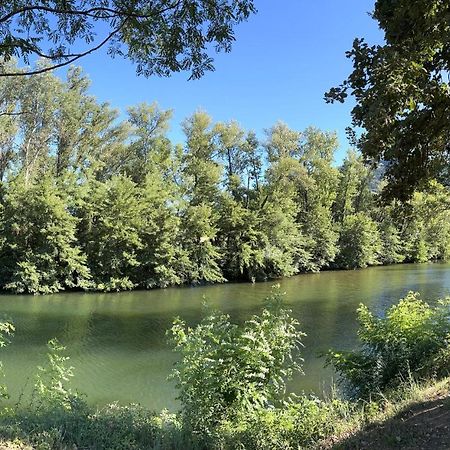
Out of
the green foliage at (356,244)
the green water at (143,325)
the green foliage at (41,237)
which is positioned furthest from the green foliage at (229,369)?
the green foliage at (356,244)

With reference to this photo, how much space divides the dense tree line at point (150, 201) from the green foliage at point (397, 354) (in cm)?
1944

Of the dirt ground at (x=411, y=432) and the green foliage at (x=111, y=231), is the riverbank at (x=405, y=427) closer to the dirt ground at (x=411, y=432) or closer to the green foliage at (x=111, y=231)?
the dirt ground at (x=411, y=432)

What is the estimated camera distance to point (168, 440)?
16.8ft

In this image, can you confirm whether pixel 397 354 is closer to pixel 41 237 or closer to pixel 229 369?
pixel 229 369

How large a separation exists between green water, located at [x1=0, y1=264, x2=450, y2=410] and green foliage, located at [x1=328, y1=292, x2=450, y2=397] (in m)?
2.71

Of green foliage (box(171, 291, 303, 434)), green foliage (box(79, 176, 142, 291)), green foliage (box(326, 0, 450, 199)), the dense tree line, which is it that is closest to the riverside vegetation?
green foliage (box(171, 291, 303, 434))

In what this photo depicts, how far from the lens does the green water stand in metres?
10.8

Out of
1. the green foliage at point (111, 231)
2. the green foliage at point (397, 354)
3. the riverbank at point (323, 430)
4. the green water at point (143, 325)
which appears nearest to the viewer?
the riverbank at point (323, 430)

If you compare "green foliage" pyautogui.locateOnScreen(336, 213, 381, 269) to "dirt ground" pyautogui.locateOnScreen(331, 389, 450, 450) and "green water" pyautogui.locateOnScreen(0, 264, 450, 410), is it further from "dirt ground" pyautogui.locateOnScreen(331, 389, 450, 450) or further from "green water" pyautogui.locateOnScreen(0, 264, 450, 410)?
"dirt ground" pyautogui.locateOnScreen(331, 389, 450, 450)

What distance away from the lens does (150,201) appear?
32.5 meters

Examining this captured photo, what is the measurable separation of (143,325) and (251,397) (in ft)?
39.4

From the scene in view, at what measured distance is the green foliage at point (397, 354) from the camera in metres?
6.95

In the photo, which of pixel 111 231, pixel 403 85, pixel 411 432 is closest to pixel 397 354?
pixel 411 432

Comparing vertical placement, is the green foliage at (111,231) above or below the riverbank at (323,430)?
above
